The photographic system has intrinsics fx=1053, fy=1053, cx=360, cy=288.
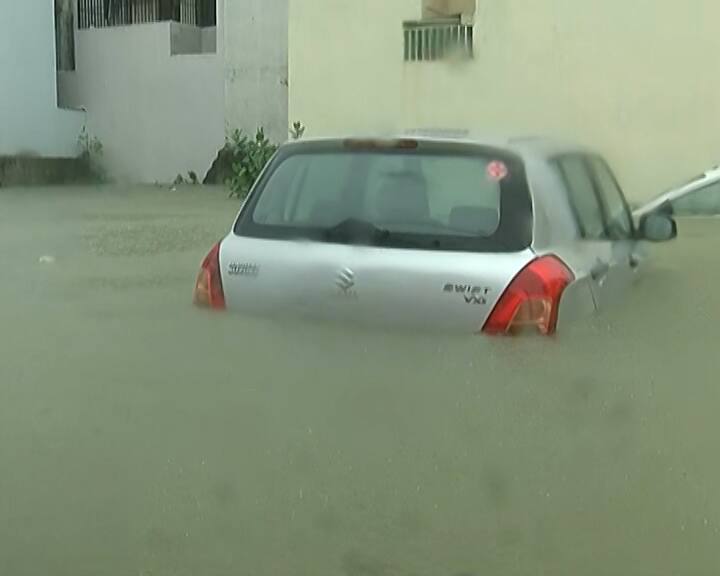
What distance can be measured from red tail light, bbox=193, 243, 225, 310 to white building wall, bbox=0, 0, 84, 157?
67.8ft

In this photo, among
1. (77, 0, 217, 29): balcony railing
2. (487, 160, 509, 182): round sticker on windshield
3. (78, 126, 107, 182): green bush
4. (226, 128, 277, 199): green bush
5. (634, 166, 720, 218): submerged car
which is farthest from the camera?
(77, 0, 217, 29): balcony railing

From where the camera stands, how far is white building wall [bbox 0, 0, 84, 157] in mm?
23750

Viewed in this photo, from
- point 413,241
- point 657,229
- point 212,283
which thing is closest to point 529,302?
point 413,241

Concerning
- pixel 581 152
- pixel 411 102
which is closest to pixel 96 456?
pixel 581 152

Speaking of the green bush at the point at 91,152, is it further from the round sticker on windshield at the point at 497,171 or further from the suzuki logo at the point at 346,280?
the round sticker on windshield at the point at 497,171

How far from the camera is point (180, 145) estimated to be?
24.0m

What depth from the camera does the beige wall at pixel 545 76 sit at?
12953mm

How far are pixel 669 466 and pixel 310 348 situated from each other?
1656 millimetres

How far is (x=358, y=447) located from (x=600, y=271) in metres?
1.48

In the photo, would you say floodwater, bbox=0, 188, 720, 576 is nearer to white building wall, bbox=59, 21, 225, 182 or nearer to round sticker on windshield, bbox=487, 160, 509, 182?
round sticker on windshield, bbox=487, 160, 509, 182

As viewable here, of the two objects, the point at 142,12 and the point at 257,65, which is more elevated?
the point at 142,12

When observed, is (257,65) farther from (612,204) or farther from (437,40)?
(612,204)

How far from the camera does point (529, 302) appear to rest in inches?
162

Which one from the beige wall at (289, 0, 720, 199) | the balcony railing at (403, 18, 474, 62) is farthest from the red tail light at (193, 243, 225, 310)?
the balcony railing at (403, 18, 474, 62)
